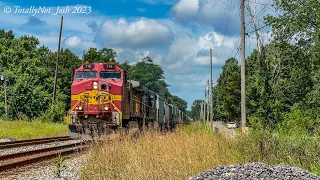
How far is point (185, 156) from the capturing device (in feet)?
29.9

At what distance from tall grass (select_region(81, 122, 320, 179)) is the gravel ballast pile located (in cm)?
127

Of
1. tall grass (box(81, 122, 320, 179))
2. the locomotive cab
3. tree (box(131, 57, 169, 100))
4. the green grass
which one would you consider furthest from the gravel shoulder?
tree (box(131, 57, 169, 100))

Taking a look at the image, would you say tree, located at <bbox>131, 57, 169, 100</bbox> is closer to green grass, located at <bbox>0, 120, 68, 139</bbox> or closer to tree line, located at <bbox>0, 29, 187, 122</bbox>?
tree line, located at <bbox>0, 29, 187, 122</bbox>

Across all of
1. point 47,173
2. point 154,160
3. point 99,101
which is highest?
point 99,101

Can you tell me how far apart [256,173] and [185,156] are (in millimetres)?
3211

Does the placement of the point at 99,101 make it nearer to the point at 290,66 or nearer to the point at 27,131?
the point at 27,131

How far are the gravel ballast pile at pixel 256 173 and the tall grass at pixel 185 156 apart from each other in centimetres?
127

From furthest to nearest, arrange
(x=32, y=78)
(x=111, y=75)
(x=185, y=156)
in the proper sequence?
(x=32, y=78)
(x=111, y=75)
(x=185, y=156)

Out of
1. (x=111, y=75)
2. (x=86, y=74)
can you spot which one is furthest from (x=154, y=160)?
(x=86, y=74)

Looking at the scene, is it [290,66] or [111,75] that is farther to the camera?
[290,66]

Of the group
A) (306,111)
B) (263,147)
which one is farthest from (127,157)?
(306,111)

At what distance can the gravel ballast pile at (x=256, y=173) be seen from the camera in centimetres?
594

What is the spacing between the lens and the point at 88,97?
19453 mm

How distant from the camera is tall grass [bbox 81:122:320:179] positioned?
26.1 feet
